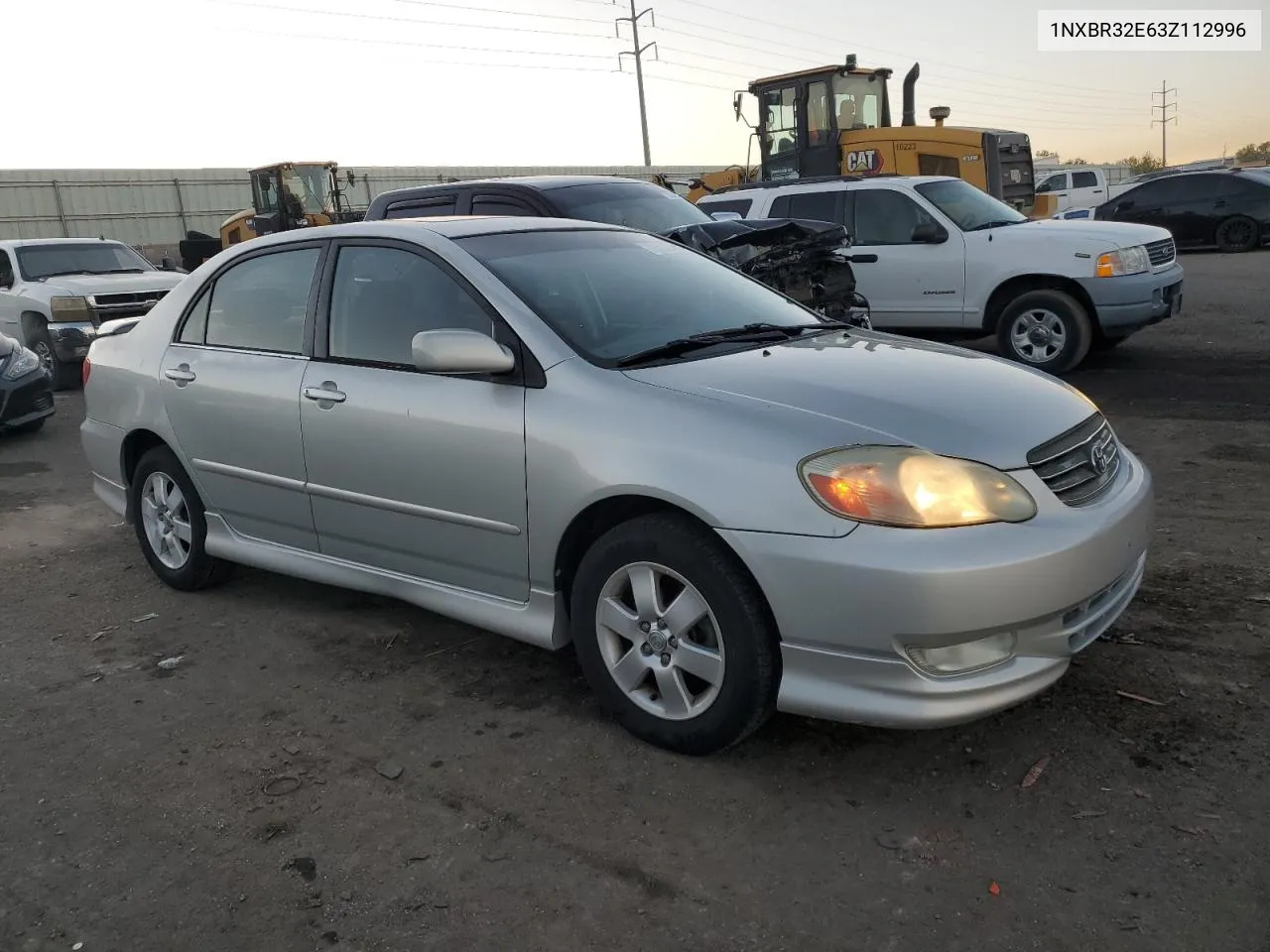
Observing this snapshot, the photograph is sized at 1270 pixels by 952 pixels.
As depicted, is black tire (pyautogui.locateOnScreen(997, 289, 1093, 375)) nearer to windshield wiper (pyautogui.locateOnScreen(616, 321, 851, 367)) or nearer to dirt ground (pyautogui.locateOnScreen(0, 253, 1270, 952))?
dirt ground (pyautogui.locateOnScreen(0, 253, 1270, 952))

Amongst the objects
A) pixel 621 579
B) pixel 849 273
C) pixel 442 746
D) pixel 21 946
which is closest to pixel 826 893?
pixel 621 579

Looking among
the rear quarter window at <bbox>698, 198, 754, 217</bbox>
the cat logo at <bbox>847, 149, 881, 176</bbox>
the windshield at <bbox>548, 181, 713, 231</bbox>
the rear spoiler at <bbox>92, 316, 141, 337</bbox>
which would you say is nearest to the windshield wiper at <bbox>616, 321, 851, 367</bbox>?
the rear spoiler at <bbox>92, 316, 141, 337</bbox>

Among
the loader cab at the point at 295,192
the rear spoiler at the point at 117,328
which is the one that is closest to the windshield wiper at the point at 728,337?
the rear spoiler at the point at 117,328

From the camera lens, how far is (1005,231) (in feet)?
30.7

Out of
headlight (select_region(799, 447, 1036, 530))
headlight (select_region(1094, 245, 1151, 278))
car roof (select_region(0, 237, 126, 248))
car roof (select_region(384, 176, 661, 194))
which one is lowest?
headlight (select_region(799, 447, 1036, 530))

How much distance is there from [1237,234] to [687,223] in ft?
54.1

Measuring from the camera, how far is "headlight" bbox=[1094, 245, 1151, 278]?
8867mm

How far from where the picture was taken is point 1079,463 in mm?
3232

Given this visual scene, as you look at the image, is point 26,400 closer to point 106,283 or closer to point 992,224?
point 106,283

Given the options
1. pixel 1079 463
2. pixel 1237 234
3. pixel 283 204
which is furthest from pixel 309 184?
pixel 1079 463

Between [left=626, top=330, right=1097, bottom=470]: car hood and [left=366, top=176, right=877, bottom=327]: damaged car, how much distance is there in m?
3.74

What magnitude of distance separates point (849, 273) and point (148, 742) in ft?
20.4

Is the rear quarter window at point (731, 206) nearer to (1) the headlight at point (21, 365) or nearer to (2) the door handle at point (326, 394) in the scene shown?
(1) the headlight at point (21, 365)

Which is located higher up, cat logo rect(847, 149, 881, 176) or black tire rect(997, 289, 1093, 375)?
cat logo rect(847, 149, 881, 176)
